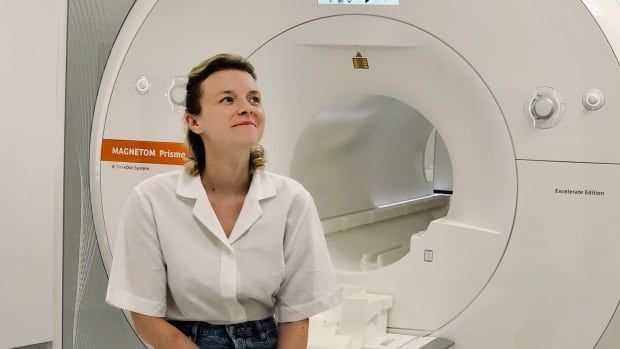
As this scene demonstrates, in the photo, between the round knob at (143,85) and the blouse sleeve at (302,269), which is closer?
the blouse sleeve at (302,269)

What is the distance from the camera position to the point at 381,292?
7.80 ft

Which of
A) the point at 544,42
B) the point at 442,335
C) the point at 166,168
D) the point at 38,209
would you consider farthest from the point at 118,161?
the point at 544,42

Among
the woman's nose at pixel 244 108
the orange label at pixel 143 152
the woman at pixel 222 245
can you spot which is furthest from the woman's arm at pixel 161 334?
the orange label at pixel 143 152

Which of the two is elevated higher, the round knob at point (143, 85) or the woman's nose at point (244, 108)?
the round knob at point (143, 85)

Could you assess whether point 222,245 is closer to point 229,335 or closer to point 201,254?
point 201,254

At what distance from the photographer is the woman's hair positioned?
1.70 m

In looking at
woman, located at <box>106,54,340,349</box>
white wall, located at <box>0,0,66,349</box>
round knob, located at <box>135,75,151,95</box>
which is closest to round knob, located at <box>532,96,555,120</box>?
woman, located at <box>106,54,340,349</box>

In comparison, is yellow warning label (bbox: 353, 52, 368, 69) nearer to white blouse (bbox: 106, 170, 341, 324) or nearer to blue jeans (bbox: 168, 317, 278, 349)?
white blouse (bbox: 106, 170, 341, 324)

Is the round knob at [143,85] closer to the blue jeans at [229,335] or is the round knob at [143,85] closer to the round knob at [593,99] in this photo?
the blue jeans at [229,335]

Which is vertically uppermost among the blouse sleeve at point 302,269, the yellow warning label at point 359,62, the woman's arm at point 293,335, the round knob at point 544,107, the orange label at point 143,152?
the yellow warning label at point 359,62

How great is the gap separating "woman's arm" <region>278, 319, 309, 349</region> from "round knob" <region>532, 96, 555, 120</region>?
75cm

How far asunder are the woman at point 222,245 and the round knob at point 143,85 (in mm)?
840

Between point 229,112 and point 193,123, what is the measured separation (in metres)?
0.09

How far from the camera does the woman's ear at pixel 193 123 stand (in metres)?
1.71
